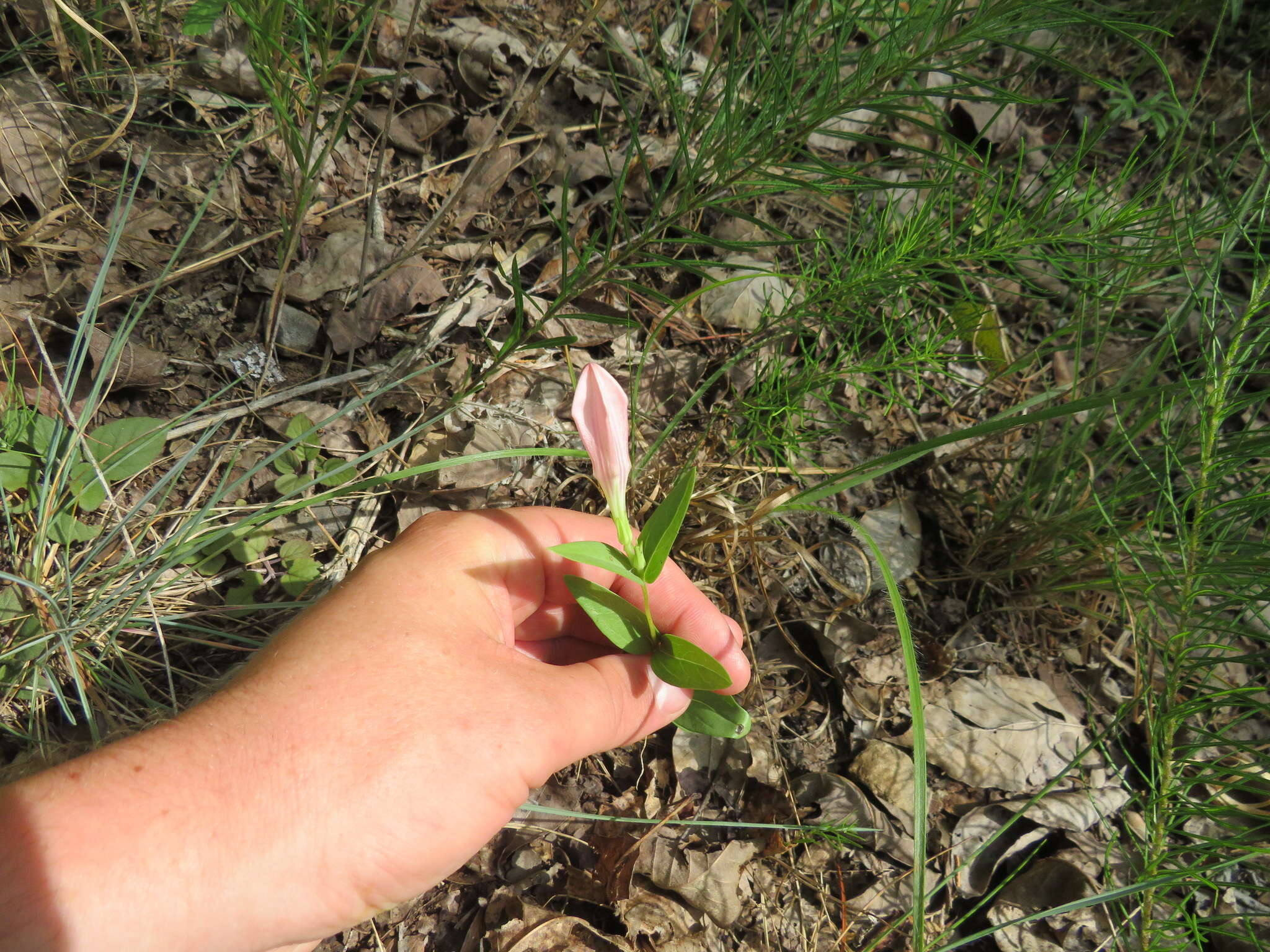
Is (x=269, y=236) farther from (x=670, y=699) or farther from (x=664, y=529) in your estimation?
(x=670, y=699)

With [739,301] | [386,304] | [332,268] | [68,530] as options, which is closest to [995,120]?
[739,301]

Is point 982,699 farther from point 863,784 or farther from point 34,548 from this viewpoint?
point 34,548

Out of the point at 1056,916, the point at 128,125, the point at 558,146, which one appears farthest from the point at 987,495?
the point at 128,125

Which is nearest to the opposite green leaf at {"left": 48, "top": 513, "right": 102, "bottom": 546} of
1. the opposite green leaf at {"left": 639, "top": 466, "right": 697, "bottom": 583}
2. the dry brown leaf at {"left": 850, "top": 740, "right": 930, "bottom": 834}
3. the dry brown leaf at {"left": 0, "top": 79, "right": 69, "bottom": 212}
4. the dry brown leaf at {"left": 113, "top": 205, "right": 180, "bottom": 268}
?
the dry brown leaf at {"left": 113, "top": 205, "right": 180, "bottom": 268}

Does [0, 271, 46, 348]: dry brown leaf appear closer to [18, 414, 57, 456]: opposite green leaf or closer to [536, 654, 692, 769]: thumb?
[18, 414, 57, 456]: opposite green leaf

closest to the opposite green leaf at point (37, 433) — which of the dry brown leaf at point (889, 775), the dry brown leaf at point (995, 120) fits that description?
the dry brown leaf at point (889, 775)

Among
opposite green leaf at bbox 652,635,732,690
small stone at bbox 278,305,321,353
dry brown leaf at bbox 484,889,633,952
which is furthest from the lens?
small stone at bbox 278,305,321,353

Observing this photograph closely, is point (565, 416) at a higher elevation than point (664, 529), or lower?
lower
